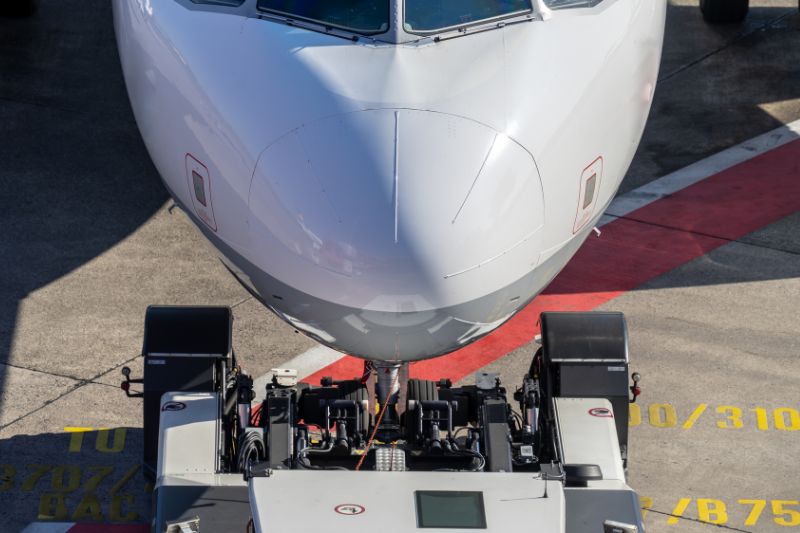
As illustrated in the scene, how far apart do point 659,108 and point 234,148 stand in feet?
33.6

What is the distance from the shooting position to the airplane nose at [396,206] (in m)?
6.30

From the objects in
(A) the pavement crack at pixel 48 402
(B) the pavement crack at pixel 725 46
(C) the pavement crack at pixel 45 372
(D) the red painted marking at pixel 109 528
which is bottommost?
(D) the red painted marking at pixel 109 528

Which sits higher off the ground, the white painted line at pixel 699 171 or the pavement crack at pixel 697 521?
the white painted line at pixel 699 171

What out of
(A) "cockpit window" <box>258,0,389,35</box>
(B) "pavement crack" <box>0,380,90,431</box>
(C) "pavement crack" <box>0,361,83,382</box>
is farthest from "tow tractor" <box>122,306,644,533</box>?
(A) "cockpit window" <box>258,0,389,35</box>

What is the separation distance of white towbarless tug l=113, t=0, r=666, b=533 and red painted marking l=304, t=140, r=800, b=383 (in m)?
2.50

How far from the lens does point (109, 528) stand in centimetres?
914

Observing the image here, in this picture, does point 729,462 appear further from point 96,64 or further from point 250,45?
point 96,64

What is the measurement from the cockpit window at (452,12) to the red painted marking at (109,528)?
4.04 m

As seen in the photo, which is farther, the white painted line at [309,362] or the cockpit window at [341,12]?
the white painted line at [309,362]

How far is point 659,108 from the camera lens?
1620 centimetres

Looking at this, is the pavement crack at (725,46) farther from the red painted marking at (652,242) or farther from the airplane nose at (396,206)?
the airplane nose at (396,206)

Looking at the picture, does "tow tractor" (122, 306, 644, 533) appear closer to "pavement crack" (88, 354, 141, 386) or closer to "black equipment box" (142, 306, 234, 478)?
"black equipment box" (142, 306, 234, 478)

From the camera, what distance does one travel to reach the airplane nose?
6.30 m

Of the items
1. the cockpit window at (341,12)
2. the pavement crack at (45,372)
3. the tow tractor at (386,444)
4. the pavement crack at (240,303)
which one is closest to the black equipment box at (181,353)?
the tow tractor at (386,444)
